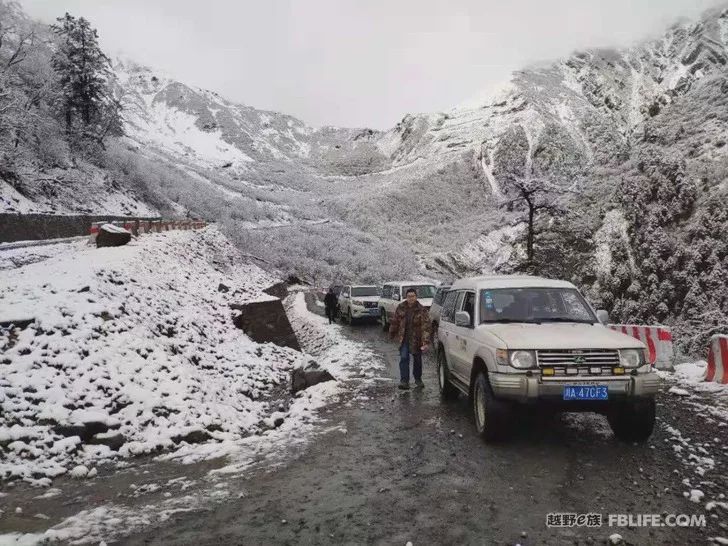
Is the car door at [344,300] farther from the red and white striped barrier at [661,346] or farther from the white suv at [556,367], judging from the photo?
the white suv at [556,367]

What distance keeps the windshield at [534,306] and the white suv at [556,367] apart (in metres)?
0.01

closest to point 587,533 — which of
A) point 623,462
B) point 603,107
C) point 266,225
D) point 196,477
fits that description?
point 623,462

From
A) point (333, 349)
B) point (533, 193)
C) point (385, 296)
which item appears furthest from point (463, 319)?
point (533, 193)

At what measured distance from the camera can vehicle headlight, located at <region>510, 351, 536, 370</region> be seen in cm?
575

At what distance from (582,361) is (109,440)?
6.06 meters

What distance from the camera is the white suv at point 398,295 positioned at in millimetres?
18194

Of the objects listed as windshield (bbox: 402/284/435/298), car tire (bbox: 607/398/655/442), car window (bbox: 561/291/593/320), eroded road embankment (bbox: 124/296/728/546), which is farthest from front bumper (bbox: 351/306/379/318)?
car tire (bbox: 607/398/655/442)

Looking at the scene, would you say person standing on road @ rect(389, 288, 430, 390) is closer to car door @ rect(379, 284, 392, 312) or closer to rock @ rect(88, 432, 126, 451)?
rock @ rect(88, 432, 126, 451)

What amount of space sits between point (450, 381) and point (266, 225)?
49.8 meters

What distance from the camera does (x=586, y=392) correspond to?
5574 millimetres

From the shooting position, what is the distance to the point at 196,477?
5762 mm

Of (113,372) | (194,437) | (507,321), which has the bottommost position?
(194,437)

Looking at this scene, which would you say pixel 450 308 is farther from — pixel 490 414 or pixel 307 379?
pixel 307 379

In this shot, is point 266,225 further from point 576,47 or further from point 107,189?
point 576,47
